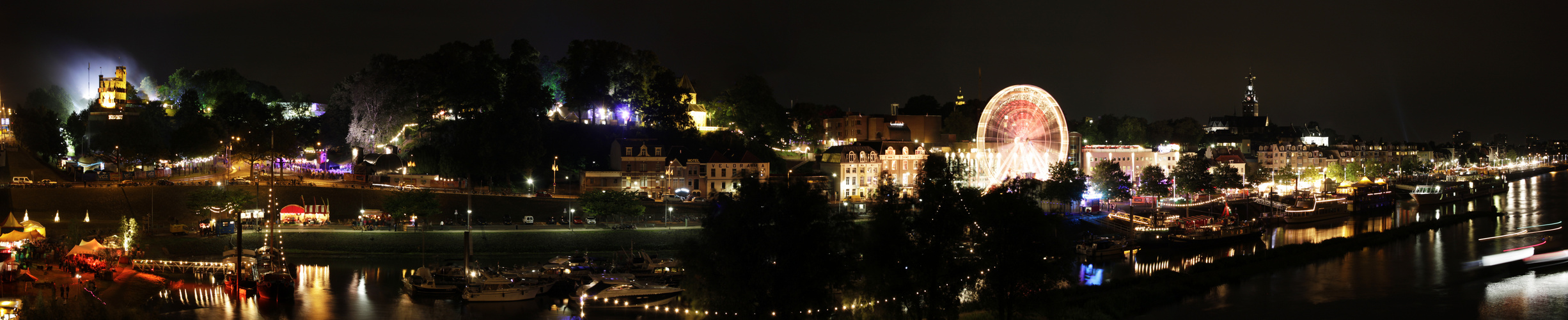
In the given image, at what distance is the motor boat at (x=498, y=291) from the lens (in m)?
29.6

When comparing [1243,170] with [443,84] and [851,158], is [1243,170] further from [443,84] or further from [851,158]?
[443,84]

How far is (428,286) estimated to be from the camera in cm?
3070

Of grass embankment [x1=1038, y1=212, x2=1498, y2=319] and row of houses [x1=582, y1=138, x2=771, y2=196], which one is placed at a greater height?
row of houses [x1=582, y1=138, x2=771, y2=196]

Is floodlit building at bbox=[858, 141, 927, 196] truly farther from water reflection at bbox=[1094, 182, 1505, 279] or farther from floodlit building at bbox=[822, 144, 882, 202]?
water reflection at bbox=[1094, 182, 1505, 279]

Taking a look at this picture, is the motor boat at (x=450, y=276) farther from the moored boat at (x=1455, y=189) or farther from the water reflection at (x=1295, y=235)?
the moored boat at (x=1455, y=189)

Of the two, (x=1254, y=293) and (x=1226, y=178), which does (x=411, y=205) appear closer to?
(x=1254, y=293)

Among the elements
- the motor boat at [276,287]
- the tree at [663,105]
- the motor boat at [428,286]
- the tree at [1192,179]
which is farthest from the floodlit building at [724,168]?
the tree at [1192,179]

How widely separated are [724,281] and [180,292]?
67.8 feet

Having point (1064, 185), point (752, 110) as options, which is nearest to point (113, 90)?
point (752, 110)

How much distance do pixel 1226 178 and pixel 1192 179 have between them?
14.4 ft

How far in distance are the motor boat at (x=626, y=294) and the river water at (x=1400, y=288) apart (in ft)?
46.3

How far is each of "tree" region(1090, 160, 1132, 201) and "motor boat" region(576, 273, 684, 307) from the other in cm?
3431

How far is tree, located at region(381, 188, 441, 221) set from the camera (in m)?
42.0

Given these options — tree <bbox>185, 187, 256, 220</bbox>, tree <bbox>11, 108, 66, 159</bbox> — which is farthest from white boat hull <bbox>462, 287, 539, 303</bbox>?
tree <bbox>11, 108, 66, 159</bbox>
